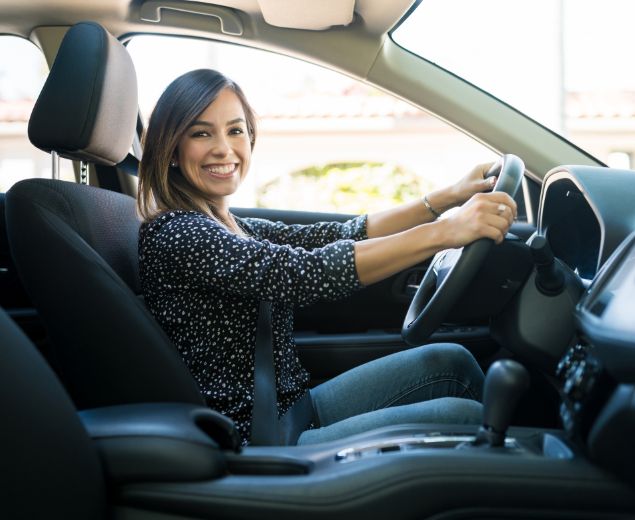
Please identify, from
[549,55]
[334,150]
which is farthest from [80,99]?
[334,150]

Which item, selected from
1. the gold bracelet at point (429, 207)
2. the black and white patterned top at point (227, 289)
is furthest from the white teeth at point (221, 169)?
the gold bracelet at point (429, 207)

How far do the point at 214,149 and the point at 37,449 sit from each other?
0.83 m

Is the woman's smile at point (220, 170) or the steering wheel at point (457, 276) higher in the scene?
the woman's smile at point (220, 170)

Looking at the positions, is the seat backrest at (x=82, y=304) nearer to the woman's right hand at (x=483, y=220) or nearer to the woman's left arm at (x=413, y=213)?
the woman's right hand at (x=483, y=220)

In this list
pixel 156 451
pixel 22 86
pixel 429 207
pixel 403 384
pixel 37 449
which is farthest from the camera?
pixel 22 86

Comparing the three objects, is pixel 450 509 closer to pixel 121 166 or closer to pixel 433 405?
pixel 433 405

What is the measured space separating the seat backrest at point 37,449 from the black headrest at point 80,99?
21.2 inches

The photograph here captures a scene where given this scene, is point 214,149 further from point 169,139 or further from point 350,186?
point 350,186

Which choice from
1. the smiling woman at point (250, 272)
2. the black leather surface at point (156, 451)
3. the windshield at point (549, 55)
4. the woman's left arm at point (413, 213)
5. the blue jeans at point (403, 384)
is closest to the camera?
the black leather surface at point (156, 451)

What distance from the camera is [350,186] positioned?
16.0ft

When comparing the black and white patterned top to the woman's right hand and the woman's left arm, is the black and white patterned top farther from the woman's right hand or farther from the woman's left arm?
the woman's left arm

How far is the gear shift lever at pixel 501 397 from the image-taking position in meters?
0.97

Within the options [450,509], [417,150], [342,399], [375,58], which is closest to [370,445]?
[450,509]

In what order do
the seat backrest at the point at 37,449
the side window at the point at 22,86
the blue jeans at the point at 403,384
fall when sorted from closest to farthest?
1. the seat backrest at the point at 37,449
2. the blue jeans at the point at 403,384
3. the side window at the point at 22,86
